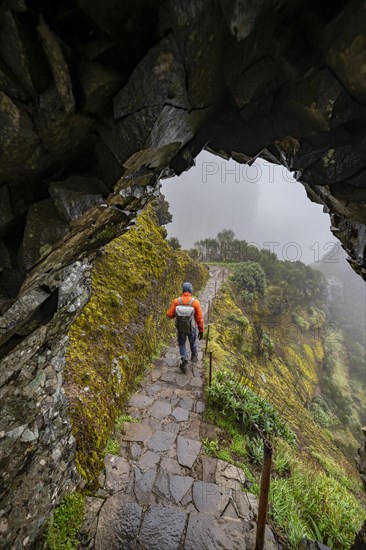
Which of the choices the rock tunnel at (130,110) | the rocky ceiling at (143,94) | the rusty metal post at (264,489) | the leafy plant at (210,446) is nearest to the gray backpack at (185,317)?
the leafy plant at (210,446)

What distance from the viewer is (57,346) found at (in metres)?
4.11

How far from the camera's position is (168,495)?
13.7 feet

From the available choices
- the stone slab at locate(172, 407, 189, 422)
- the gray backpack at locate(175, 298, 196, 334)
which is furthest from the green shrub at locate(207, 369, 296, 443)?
the gray backpack at locate(175, 298, 196, 334)

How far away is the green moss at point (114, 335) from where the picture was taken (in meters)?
4.79

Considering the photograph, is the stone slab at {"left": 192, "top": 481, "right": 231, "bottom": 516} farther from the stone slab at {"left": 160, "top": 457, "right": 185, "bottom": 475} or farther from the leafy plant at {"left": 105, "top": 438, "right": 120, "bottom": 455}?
the leafy plant at {"left": 105, "top": 438, "right": 120, "bottom": 455}

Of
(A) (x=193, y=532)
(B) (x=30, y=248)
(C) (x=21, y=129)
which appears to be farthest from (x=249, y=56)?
(A) (x=193, y=532)

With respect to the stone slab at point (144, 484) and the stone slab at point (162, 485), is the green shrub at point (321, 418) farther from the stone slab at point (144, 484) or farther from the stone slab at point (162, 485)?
the stone slab at point (144, 484)

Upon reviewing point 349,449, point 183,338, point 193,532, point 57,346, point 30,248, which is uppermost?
point 30,248

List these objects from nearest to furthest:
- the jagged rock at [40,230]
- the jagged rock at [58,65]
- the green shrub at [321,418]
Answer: the jagged rock at [58,65] → the jagged rock at [40,230] → the green shrub at [321,418]

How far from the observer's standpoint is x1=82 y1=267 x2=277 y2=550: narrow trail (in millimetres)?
3574

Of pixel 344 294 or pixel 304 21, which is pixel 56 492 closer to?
pixel 304 21

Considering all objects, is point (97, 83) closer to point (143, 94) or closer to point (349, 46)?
point (143, 94)

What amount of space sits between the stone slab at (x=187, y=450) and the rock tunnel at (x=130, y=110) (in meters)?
2.56

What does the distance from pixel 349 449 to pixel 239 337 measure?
10570 millimetres
